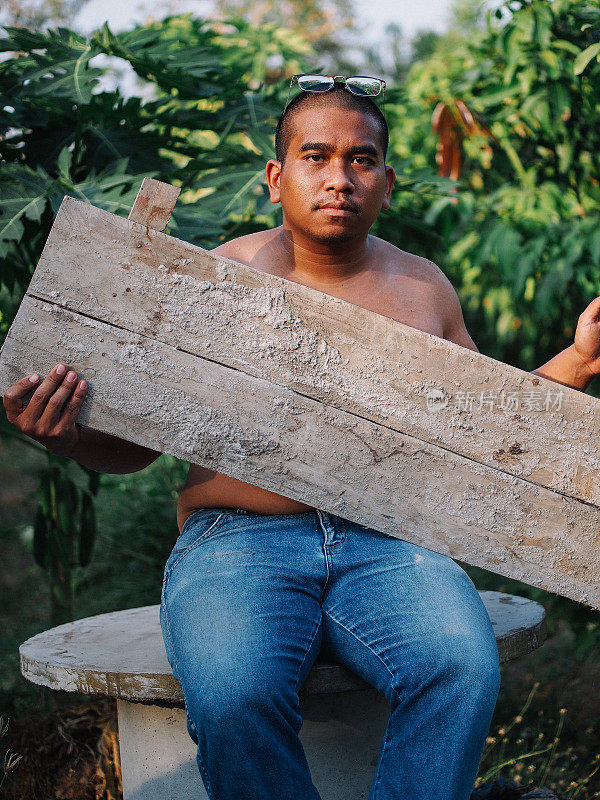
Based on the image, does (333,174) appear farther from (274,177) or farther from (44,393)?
(44,393)

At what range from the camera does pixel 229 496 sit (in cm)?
181

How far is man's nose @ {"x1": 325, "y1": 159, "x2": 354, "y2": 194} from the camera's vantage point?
175cm

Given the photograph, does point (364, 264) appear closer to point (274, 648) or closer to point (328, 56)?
point (274, 648)

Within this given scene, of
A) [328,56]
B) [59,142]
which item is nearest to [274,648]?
[59,142]

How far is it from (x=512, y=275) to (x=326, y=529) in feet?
6.33

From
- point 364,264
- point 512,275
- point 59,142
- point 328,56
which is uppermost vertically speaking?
point 364,264

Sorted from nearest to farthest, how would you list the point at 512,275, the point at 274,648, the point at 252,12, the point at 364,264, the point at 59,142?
the point at 274,648
the point at 364,264
the point at 59,142
the point at 512,275
the point at 252,12

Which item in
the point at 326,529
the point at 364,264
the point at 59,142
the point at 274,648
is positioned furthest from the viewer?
the point at 59,142

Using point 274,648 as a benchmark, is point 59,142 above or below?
above

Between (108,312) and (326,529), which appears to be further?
(326,529)

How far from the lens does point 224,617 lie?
1513 millimetres

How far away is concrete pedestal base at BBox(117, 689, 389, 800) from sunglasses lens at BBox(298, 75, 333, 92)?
Result: 54.5 inches

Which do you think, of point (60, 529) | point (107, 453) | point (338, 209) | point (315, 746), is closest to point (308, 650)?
point (315, 746)

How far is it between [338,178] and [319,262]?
23cm
